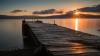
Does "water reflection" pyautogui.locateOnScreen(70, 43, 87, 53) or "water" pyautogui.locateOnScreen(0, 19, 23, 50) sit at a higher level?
"water reflection" pyautogui.locateOnScreen(70, 43, 87, 53)

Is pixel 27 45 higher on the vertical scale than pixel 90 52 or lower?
lower

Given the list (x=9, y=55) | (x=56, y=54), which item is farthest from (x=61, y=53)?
(x=9, y=55)

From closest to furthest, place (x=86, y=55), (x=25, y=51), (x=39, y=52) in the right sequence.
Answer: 1. (x=86, y=55)
2. (x=39, y=52)
3. (x=25, y=51)

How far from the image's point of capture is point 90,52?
9.61m

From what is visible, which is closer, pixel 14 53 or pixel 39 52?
pixel 39 52

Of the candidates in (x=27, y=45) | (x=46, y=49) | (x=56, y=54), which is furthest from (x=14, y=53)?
(x=27, y=45)

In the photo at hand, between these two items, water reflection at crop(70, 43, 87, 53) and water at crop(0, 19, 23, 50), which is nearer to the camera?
water reflection at crop(70, 43, 87, 53)

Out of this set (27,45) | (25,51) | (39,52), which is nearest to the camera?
(39,52)

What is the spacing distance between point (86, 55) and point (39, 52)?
2040 mm

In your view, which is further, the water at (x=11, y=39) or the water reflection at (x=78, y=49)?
the water at (x=11, y=39)

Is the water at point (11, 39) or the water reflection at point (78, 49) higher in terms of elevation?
the water reflection at point (78, 49)

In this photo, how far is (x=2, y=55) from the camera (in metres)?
16.0

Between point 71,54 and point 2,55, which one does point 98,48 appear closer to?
point 71,54

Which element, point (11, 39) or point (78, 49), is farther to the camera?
point (11, 39)
